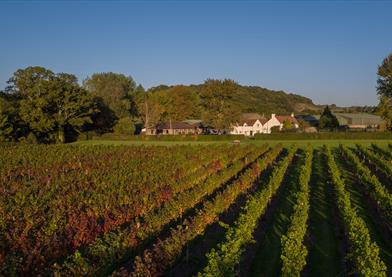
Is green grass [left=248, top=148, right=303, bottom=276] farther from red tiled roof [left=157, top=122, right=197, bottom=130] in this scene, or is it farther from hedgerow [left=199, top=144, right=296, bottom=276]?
red tiled roof [left=157, top=122, right=197, bottom=130]

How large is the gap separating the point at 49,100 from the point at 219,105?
44861mm

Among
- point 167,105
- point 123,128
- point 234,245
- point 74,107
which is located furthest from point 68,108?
point 234,245

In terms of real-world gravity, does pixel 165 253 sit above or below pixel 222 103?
below

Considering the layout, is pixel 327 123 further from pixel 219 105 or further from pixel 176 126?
pixel 176 126

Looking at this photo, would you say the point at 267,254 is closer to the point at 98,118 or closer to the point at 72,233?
the point at 72,233

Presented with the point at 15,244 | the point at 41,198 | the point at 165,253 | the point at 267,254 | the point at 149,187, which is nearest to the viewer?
the point at 165,253

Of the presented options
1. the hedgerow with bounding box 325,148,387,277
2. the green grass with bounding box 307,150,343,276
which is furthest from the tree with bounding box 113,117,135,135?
the hedgerow with bounding box 325,148,387,277

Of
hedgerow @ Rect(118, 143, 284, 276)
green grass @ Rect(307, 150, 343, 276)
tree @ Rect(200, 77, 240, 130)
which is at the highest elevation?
tree @ Rect(200, 77, 240, 130)

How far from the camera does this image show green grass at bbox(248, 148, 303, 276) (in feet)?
39.6

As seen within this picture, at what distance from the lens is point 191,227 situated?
44.4 ft

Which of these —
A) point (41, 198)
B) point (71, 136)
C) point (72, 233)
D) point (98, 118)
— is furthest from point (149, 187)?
point (98, 118)

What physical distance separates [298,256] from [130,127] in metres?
83.3

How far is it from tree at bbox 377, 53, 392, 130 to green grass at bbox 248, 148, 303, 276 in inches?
2541

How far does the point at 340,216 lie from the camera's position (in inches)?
658
